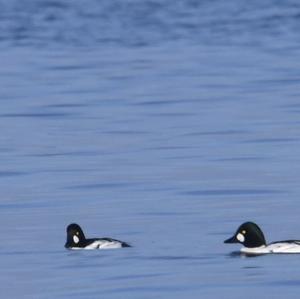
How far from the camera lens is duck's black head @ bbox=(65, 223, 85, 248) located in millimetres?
17641

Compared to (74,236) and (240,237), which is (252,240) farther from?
(74,236)

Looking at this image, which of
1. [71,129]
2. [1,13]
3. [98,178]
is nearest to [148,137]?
[71,129]

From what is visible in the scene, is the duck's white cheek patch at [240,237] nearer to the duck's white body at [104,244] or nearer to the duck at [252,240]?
the duck at [252,240]

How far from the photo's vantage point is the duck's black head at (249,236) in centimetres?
1747

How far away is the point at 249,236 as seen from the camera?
57.5 ft

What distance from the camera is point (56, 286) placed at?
15.8 m

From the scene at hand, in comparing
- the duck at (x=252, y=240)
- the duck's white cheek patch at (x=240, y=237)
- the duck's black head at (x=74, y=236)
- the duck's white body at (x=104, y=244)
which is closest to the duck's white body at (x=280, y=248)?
the duck at (x=252, y=240)

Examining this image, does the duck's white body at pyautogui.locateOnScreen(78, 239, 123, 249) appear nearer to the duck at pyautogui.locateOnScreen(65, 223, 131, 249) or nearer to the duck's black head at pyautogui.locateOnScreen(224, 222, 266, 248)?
the duck at pyautogui.locateOnScreen(65, 223, 131, 249)

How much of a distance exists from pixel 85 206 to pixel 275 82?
13175mm

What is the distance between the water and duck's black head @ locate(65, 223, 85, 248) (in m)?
0.12

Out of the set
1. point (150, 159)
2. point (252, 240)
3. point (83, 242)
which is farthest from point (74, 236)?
point (150, 159)

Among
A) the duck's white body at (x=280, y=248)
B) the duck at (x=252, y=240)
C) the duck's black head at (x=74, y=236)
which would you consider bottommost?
the duck's white body at (x=280, y=248)

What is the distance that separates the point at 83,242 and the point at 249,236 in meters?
1.45

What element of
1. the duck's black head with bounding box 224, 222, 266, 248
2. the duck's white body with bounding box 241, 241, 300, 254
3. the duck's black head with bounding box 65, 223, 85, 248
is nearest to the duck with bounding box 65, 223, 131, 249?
the duck's black head with bounding box 65, 223, 85, 248
